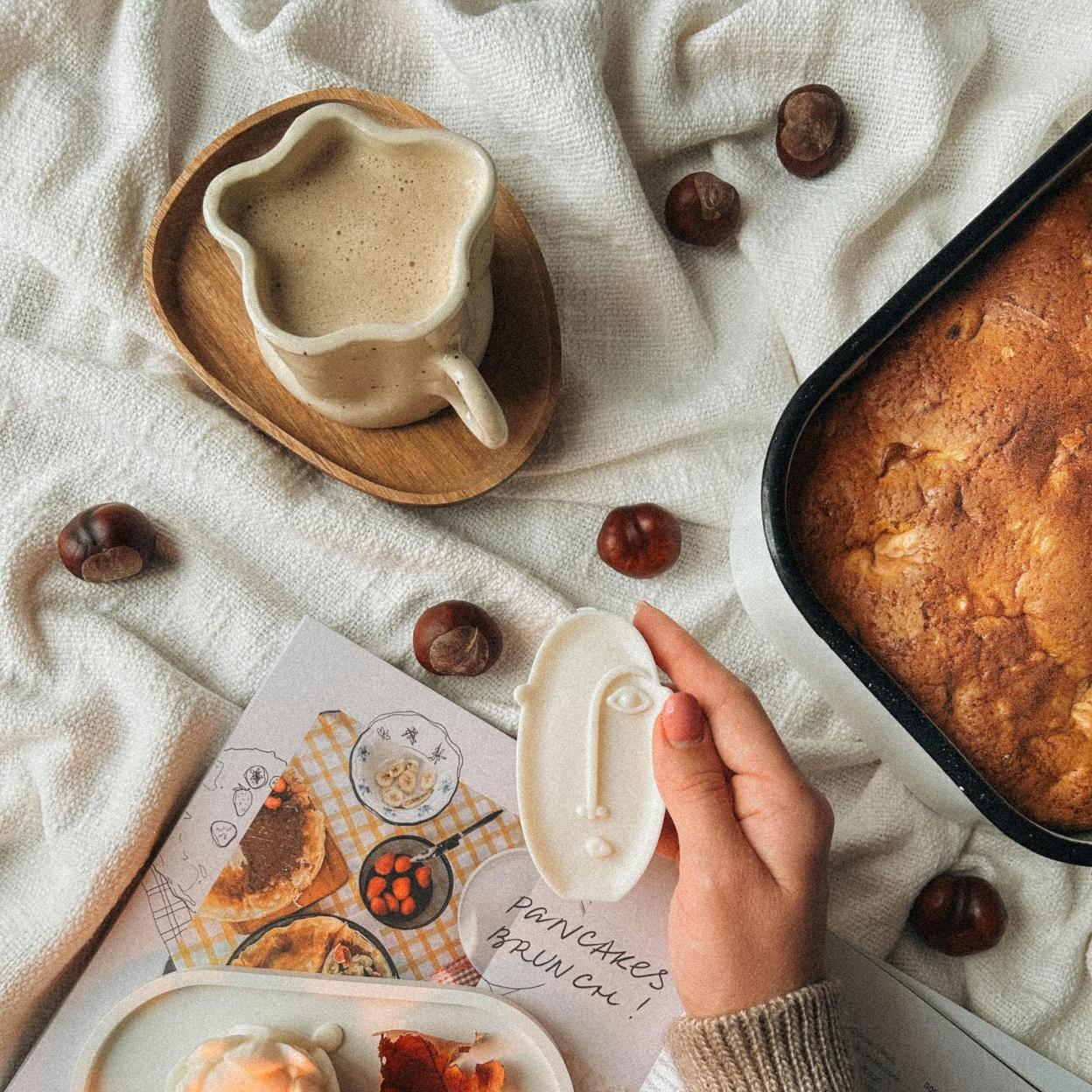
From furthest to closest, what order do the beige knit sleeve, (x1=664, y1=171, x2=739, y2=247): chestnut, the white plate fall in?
(x1=664, y1=171, x2=739, y2=247): chestnut, the white plate, the beige knit sleeve

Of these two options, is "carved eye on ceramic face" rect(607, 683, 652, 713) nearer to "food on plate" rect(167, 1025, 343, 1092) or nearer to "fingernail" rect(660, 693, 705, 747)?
"fingernail" rect(660, 693, 705, 747)

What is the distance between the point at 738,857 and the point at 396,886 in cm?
33

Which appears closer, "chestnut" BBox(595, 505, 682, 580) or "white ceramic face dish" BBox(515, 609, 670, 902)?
"white ceramic face dish" BBox(515, 609, 670, 902)

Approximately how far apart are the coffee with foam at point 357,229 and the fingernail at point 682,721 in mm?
347

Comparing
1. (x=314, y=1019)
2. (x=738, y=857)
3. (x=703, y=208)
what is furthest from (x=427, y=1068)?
(x=703, y=208)

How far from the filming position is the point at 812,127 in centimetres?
99

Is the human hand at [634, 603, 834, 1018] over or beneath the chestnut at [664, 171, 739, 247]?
beneath

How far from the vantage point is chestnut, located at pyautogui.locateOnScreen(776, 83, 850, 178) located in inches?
38.9

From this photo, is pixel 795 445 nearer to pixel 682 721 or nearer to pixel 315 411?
pixel 682 721

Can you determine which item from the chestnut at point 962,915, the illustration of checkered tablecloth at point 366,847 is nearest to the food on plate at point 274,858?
the illustration of checkered tablecloth at point 366,847

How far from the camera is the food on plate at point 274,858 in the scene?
0.94 m

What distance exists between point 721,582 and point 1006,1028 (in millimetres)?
464

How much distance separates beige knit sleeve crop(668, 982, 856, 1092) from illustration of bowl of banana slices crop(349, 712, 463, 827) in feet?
0.99

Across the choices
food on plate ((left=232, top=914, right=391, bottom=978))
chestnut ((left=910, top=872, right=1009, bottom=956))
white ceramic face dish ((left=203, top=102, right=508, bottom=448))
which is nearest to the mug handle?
white ceramic face dish ((left=203, top=102, right=508, bottom=448))
